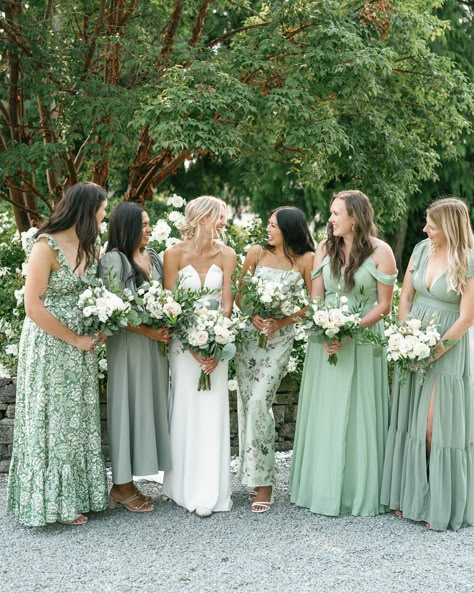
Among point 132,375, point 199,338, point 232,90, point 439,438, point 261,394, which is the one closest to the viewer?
point 199,338

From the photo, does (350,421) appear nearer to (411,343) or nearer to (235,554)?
(411,343)

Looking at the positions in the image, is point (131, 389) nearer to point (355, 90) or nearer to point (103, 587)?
point (103, 587)

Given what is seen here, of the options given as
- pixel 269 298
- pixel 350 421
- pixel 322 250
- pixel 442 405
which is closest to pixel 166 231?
pixel 322 250

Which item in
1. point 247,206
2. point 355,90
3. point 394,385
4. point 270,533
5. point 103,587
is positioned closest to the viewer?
point 103,587

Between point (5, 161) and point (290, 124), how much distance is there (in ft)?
9.65

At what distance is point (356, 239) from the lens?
17.0 ft

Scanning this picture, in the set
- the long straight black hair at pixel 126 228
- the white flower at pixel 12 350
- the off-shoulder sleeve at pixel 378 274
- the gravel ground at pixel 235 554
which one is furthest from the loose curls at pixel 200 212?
the white flower at pixel 12 350

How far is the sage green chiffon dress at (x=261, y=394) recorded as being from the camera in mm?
5316

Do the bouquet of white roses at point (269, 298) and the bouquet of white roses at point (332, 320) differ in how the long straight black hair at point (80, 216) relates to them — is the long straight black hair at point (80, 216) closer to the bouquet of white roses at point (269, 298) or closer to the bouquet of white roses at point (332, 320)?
the bouquet of white roses at point (269, 298)

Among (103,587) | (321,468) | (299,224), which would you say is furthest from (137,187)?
(103,587)

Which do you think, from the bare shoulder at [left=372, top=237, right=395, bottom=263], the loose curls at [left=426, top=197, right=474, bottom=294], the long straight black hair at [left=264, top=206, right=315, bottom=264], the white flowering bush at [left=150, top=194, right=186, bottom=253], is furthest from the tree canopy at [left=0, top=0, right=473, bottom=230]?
the loose curls at [left=426, top=197, right=474, bottom=294]

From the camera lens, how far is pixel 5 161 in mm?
7957

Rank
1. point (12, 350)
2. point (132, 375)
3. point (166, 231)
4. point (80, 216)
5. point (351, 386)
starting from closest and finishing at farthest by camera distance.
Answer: point (80, 216) < point (132, 375) < point (351, 386) < point (166, 231) < point (12, 350)

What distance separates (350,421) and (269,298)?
1.03 meters
